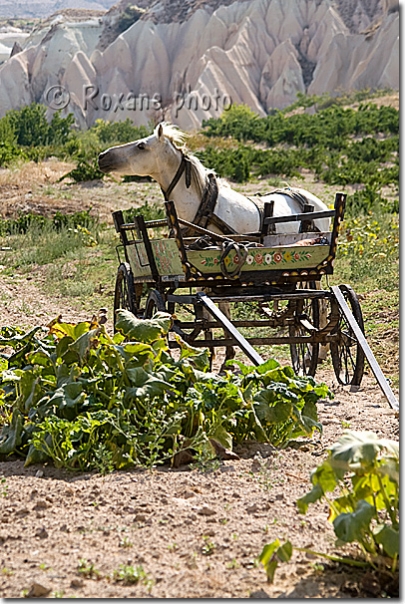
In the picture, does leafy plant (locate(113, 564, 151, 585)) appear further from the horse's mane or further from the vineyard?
the horse's mane

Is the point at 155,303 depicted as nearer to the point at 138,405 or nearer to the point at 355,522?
the point at 138,405

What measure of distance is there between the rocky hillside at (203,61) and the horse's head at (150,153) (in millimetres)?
48019

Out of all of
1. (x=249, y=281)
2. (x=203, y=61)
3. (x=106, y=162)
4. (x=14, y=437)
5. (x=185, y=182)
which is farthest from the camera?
(x=203, y=61)

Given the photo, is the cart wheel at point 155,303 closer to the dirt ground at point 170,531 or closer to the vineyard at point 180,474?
the vineyard at point 180,474

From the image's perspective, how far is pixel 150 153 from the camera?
8.08 meters

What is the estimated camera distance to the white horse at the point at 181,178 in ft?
25.5

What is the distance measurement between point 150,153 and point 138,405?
15.2ft

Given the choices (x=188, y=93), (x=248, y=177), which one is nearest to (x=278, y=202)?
(x=248, y=177)

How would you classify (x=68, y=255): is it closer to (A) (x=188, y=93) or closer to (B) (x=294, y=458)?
(B) (x=294, y=458)

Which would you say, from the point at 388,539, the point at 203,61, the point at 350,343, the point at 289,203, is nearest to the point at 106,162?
the point at 289,203

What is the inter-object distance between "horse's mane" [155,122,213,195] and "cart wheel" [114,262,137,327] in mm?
1286

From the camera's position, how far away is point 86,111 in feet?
203

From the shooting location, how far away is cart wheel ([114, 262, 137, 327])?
6379 mm

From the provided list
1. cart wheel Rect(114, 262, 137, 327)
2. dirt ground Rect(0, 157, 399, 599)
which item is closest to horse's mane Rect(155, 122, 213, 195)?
cart wheel Rect(114, 262, 137, 327)
